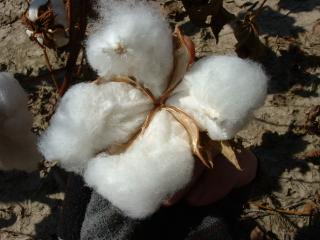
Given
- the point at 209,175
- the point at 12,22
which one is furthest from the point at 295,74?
the point at 12,22

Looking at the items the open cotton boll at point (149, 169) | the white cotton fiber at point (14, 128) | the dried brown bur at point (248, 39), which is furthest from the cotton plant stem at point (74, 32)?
the dried brown bur at point (248, 39)

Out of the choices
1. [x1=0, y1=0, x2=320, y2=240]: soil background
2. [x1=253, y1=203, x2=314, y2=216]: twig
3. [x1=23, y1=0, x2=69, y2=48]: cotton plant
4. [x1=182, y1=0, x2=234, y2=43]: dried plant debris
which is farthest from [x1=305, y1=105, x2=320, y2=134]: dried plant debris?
[x1=23, y1=0, x2=69, y2=48]: cotton plant

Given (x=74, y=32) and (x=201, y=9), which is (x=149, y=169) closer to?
(x=74, y=32)

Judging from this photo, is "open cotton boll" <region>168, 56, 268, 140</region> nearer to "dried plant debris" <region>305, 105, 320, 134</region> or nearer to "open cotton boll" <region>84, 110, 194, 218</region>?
"open cotton boll" <region>84, 110, 194, 218</region>

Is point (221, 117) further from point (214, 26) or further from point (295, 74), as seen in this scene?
point (295, 74)

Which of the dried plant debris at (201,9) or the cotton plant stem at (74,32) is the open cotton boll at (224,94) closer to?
the cotton plant stem at (74,32)

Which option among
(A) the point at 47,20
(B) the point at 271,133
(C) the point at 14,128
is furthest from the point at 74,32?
(B) the point at 271,133

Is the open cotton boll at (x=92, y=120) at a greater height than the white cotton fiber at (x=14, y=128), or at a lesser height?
greater
